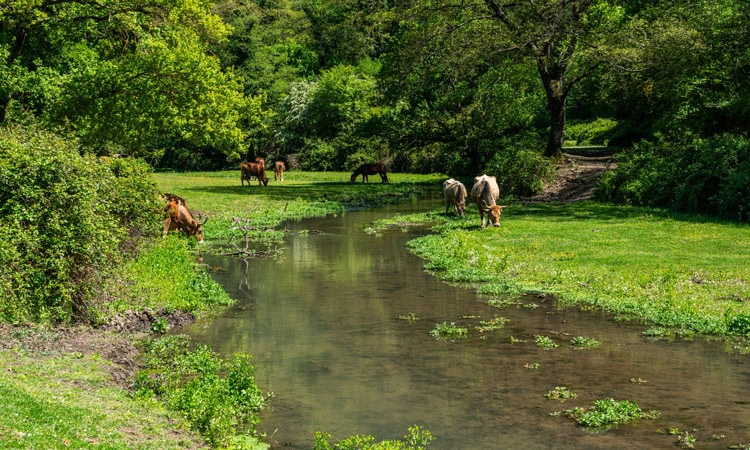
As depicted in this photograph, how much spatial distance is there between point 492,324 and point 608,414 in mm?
5310

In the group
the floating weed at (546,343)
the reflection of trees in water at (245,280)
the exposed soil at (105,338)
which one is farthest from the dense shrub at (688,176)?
the exposed soil at (105,338)

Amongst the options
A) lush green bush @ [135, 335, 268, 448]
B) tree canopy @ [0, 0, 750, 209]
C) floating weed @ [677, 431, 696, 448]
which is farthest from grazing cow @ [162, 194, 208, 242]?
floating weed @ [677, 431, 696, 448]

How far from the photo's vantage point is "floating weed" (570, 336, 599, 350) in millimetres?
13977

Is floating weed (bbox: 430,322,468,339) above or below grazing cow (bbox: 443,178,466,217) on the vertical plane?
below

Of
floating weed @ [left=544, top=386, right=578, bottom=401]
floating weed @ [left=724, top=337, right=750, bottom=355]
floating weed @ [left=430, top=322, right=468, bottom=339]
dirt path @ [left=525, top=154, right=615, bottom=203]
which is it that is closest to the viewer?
floating weed @ [left=544, top=386, right=578, bottom=401]

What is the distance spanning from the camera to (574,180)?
39.5m

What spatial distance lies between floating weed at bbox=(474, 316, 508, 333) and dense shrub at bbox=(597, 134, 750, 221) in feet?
44.2

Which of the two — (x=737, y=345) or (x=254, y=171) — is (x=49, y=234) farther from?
(x=254, y=171)

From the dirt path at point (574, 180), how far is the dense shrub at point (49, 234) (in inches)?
994

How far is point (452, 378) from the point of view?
12406 mm

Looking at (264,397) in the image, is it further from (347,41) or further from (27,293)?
(347,41)

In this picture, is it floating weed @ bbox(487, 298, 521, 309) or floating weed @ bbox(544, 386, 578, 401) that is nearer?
floating weed @ bbox(544, 386, 578, 401)

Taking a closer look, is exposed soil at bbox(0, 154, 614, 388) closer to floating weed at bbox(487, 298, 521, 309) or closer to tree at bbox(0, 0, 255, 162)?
floating weed at bbox(487, 298, 521, 309)

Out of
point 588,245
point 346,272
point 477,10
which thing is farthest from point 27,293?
point 477,10
